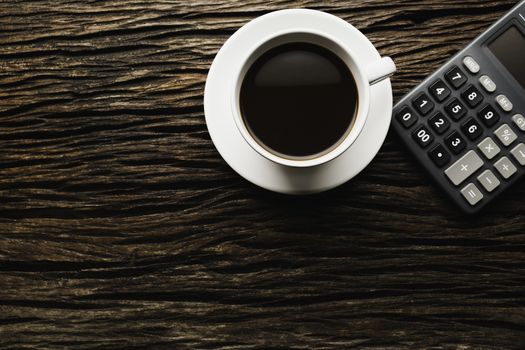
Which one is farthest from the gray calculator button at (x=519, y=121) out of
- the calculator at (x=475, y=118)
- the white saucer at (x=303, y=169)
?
the white saucer at (x=303, y=169)

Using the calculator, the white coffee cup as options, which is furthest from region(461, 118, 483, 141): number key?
the white coffee cup

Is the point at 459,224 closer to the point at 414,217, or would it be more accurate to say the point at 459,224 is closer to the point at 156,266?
the point at 414,217

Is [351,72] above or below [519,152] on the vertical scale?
above

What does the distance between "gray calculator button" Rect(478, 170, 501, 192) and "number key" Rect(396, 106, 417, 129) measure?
3.3 inches

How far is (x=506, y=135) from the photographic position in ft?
1.82

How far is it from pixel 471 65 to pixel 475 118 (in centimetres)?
5

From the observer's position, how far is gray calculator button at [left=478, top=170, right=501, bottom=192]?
559 millimetres

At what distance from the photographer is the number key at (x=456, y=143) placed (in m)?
0.56

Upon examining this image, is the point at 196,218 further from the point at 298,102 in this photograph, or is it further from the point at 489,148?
the point at 489,148

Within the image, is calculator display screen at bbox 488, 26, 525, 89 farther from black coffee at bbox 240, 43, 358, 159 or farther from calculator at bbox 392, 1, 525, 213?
black coffee at bbox 240, 43, 358, 159

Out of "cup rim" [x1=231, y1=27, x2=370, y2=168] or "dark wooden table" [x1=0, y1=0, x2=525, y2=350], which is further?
"dark wooden table" [x1=0, y1=0, x2=525, y2=350]

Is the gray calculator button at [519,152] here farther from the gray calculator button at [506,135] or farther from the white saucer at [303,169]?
the white saucer at [303,169]

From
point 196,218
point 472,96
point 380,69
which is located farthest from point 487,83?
point 196,218

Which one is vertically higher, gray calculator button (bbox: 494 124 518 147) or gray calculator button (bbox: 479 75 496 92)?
gray calculator button (bbox: 479 75 496 92)
